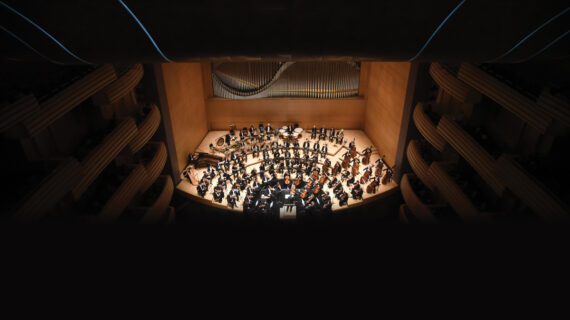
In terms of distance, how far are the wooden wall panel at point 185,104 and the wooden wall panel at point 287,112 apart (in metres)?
0.97

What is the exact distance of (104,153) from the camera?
8.19m

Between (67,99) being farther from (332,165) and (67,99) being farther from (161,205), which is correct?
(332,165)

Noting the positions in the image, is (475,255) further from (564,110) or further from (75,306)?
(564,110)

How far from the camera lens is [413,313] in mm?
767

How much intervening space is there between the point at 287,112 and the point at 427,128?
25.5 ft

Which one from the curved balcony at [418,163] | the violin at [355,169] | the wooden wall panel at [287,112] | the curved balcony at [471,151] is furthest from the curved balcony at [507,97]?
the wooden wall panel at [287,112]

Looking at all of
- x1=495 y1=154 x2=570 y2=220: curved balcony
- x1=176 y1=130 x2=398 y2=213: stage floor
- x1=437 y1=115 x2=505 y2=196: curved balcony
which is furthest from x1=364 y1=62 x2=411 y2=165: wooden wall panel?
x1=495 y1=154 x2=570 y2=220: curved balcony

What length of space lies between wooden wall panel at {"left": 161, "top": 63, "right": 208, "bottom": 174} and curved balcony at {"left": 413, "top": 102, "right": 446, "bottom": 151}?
8.66 meters

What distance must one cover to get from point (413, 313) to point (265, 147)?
46.2 feet

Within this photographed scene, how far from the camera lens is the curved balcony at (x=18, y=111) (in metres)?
5.41

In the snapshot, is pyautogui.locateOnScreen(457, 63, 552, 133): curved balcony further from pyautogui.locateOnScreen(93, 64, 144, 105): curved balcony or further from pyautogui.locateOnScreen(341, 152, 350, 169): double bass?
pyautogui.locateOnScreen(93, 64, 144, 105): curved balcony

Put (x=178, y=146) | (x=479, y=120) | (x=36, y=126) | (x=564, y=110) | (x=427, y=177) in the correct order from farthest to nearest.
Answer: (x=178, y=146)
(x=427, y=177)
(x=479, y=120)
(x=36, y=126)
(x=564, y=110)

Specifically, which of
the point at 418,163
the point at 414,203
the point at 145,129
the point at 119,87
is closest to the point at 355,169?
the point at 418,163

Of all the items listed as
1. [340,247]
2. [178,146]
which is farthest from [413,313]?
[178,146]
